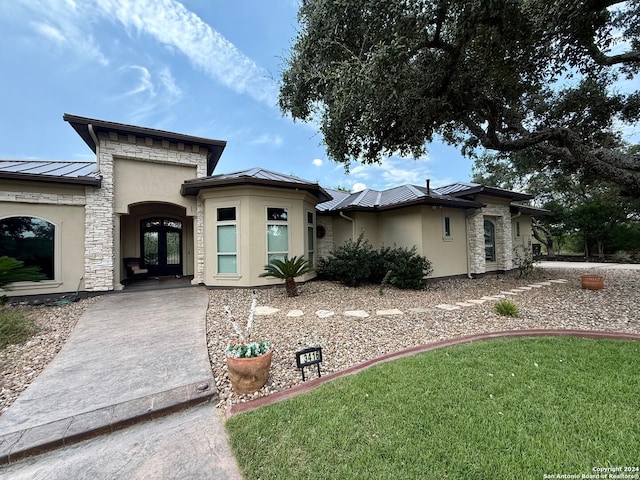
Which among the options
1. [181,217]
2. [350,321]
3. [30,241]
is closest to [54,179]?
[30,241]

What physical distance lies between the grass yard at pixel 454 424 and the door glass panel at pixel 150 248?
1104cm

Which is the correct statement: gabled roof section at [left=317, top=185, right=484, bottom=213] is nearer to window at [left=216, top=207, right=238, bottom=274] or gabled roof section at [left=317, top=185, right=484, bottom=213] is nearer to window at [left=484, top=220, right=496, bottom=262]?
window at [left=484, top=220, right=496, bottom=262]

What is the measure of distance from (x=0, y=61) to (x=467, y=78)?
1479 cm

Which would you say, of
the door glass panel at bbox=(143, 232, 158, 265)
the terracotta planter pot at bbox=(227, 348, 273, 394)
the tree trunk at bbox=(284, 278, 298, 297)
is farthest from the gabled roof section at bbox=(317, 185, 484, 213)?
the terracotta planter pot at bbox=(227, 348, 273, 394)

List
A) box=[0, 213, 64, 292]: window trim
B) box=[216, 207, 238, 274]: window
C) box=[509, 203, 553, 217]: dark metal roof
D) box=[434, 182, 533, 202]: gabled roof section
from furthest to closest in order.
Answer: box=[509, 203, 553, 217]: dark metal roof, box=[434, 182, 533, 202]: gabled roof section, box=[216, 207, 238, 274]: window, box=[0, 213, 64, 292]: window trim

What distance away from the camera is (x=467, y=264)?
36.1 ft

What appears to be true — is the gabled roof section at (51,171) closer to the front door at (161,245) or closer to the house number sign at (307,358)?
the front door at (161,245)

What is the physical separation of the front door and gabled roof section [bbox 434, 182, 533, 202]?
1205cm

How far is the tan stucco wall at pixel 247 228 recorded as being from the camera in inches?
328

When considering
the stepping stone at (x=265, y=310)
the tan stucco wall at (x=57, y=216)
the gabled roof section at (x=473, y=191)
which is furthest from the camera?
the gabled roof section at (x=473, y=191)

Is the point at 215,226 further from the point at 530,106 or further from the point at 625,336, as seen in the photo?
the point at 530,106

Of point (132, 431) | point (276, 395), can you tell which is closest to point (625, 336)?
point (276, 395)

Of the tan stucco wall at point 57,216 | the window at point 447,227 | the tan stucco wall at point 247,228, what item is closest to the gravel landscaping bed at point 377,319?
the tan stucco wall at point 247,228

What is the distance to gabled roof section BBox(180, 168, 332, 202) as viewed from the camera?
314 inches
